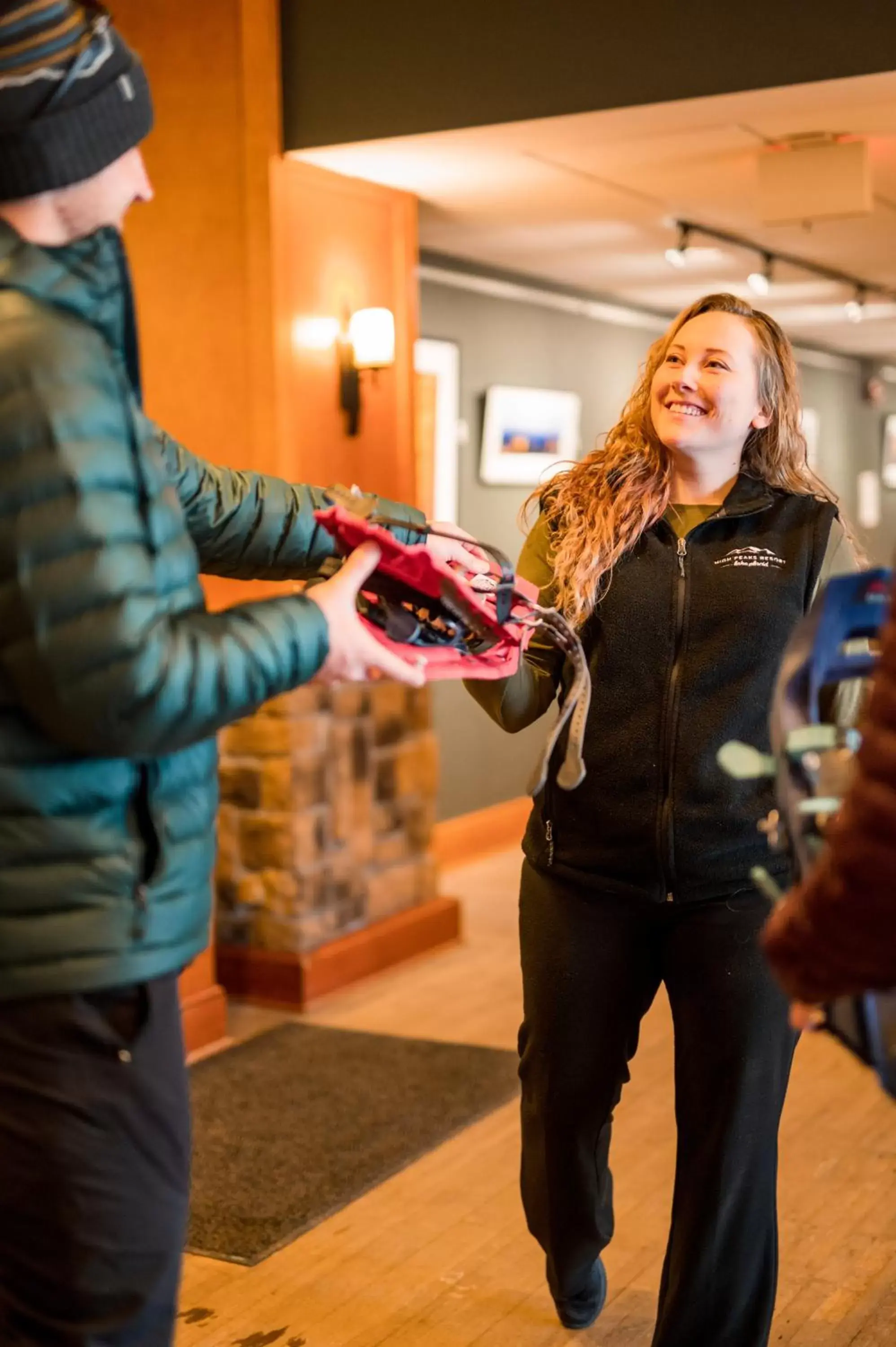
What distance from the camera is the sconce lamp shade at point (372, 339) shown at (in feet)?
16.6

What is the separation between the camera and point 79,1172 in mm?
1562

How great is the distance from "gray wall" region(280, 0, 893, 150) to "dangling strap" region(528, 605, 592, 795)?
95.6 inches

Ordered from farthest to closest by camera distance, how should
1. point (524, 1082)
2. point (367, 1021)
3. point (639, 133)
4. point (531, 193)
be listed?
point (531, 193) → point (367, 1021) → point (639, 133) → point (524, 1082)

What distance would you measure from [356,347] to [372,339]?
0.19ft

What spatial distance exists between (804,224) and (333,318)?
81.9 inches

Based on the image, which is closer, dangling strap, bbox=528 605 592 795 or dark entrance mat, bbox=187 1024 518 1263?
dangling strap, bbox=528 605 592 795

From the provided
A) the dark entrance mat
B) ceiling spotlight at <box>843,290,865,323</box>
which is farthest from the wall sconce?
ceiling spotlight at <box>843,290,865,323</box>

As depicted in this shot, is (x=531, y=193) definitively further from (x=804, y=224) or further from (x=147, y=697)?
(x=147, y=697)

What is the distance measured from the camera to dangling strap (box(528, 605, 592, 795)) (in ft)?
6.32

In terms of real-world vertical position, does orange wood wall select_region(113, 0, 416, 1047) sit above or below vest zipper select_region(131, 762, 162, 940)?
above

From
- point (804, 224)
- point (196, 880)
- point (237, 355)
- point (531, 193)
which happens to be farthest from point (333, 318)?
point (196, 880)

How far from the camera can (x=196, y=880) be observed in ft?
5.35

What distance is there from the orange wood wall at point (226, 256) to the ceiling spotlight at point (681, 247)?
171 cm

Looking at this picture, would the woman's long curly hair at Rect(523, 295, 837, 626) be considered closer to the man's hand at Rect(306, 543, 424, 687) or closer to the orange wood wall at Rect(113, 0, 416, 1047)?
the man's hand at Rect(306, 543, 424, 687)
